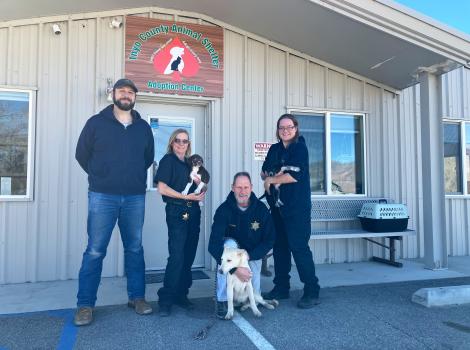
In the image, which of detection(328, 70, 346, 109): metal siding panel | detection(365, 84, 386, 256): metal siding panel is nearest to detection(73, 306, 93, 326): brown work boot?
detection(328, 70, 346, 109): metal siding panel

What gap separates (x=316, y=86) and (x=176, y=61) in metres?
2.31

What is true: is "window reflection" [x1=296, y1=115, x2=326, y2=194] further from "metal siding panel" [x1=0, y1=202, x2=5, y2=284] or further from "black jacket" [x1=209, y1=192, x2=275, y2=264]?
"metal siding panel" [x1=0, y1=202, x2=5, y2=284]

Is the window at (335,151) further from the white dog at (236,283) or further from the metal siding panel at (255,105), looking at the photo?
the white dog at (236,283)

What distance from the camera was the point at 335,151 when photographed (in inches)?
272

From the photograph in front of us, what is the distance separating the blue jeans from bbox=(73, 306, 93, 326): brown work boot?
0.15ft

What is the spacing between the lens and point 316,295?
4289 millimetres

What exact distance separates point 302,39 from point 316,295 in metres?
3.78

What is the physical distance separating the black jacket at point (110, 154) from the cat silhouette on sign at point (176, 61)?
2092 millimetres

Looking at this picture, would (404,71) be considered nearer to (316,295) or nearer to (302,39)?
(302,39)

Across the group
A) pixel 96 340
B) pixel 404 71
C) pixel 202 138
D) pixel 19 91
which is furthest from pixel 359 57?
pixel 96 340

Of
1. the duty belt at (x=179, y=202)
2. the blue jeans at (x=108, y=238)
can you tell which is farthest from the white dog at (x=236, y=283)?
the blue jeans at (x=108, y=238)

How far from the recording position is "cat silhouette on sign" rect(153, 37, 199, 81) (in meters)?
5.88

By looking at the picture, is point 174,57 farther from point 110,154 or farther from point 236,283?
point 236,283

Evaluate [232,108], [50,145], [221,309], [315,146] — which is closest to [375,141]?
[315,146]
